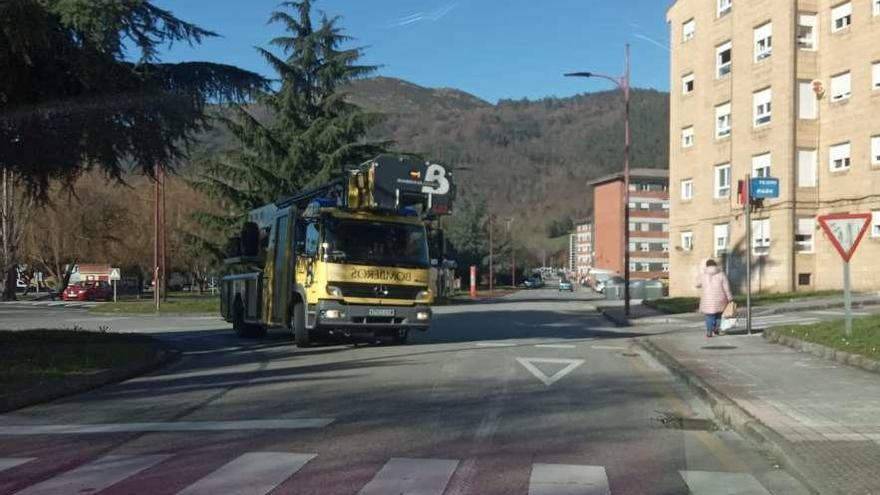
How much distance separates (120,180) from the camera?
1825cm

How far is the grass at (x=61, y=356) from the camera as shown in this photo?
38.6 ft

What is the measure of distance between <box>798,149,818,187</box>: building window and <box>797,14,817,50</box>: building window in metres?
4.54

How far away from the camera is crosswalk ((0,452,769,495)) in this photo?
6211mm

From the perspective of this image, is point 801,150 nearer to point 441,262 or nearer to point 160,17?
point 441,262

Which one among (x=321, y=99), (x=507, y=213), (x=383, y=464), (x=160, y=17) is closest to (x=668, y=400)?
(x=383, y=464)

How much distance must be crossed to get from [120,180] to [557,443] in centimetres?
1331

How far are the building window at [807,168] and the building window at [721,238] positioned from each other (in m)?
5.00

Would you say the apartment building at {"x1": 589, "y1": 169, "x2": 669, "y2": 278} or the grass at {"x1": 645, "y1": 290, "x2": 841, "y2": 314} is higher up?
the apartment building at {"x1": 589, "y1": 169, "x2": 669, "y2": 278}

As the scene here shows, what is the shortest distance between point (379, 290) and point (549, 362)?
3.86 metres

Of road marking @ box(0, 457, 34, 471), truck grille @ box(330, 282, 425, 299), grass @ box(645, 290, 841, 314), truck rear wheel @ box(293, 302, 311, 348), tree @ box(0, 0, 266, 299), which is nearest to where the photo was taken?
road marking @ box(0, 457, 34, 471)

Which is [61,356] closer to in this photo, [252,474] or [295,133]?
[252,474]

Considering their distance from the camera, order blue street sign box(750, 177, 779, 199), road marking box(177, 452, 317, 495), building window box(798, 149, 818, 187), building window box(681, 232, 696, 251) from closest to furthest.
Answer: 1. road marking box(177, 452, 317, 495)
2. blue street sign box(750, 177, 779, 199)
3. building window box(798, 149, 818, 187)
4. building window box(681, 232, 696, 251)

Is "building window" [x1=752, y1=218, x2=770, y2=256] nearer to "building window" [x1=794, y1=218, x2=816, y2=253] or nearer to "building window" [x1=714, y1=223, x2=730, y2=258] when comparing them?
"building window" [x1=794, y1=218, x2=816, y2=253]

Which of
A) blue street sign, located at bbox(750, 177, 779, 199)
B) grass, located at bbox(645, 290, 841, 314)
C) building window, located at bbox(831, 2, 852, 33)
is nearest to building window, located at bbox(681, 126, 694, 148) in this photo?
building window, located at bbox(831, 2, 852, 33)
